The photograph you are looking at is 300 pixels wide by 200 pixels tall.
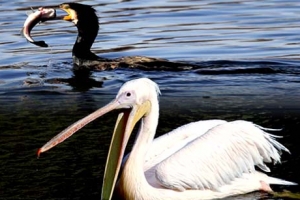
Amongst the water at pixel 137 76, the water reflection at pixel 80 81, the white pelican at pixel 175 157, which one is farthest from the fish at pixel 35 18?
the white pelican at pixel 175 157

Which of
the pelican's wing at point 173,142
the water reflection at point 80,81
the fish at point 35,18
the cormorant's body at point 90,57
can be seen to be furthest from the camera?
the fish at point 35,18

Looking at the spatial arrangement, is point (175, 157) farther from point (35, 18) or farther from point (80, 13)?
point (80, 13)

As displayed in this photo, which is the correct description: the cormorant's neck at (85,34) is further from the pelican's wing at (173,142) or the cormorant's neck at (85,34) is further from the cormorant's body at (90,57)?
the pelican's wing at (173,142)

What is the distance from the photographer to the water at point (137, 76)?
7.12 metres

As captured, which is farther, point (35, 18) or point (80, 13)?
point (80, 13)

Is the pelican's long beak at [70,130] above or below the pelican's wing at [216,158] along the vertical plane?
above

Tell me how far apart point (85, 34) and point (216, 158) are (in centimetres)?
592

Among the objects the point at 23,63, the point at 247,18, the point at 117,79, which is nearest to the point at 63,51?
the point at 23,63

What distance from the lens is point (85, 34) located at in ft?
39.4

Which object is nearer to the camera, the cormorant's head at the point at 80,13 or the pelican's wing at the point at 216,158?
the pelican's wing at the point at 216,158

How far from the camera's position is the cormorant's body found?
35.9 feet

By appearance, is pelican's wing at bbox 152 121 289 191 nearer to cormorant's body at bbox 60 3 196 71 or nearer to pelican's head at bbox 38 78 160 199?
pelican's head at bbox 38 78 160 199

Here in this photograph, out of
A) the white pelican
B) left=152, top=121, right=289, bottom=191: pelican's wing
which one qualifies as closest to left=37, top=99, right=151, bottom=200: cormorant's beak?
the white pelican

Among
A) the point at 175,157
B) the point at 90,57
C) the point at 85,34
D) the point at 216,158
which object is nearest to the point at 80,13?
the point at 85,34
